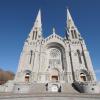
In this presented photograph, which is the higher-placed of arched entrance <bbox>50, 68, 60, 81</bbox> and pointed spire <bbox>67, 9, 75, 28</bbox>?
pointed spire <bbox>67, 9, 75, 28</bbox>

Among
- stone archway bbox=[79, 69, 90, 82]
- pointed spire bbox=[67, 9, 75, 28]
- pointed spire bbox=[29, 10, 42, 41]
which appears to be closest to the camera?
stone archway bbox=[79, 69, 90, 82]

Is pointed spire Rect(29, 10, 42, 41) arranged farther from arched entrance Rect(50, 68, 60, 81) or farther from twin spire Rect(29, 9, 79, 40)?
arched entrance Rect(50, 68, 60, 81)

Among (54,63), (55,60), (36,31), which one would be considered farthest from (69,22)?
(54,63)

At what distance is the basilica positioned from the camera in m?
29.6

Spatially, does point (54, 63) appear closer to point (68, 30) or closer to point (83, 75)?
point (83, 75)

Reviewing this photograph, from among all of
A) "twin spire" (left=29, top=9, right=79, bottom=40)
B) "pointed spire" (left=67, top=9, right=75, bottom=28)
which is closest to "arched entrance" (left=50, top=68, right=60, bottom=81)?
"twin spire" (left=29, top=9, right=79, bottom=40)

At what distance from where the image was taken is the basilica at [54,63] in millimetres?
29553

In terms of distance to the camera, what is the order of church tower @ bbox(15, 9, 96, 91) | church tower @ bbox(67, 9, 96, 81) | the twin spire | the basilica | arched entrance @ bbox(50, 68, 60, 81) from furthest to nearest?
the twin spire, arched entrance @ bbox(50, 68, 60, 81), church tower @ bbox(67, 9, 96, 81), church tower @ bbox(15, 9, 96, 91), the basilica

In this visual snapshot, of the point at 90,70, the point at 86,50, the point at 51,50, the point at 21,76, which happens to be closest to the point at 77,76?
the point at 90,70

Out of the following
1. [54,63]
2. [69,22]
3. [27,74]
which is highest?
[69,22]

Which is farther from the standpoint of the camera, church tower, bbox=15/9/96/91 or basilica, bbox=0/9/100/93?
church tower, bbox=15/9/96/91

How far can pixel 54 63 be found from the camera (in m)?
35.8

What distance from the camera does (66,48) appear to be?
3694 centimetres

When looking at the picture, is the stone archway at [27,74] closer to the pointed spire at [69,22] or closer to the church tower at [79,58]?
the church tower at [79,58]
